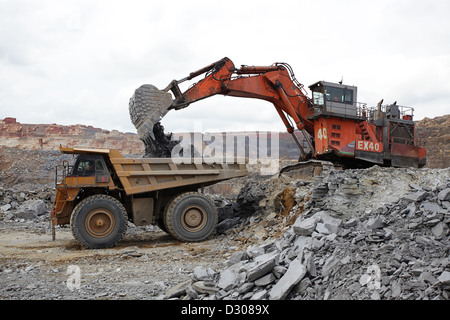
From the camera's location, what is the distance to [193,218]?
980 centimetres

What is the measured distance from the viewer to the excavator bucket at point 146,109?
32.1ft

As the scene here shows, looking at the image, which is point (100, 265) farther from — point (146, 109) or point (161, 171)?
point (146, 109)

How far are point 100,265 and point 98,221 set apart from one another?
A: 1.80m

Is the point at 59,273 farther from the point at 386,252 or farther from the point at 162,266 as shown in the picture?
the point at 386,252

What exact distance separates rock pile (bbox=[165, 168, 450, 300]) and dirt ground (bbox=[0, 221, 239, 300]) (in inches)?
37.7

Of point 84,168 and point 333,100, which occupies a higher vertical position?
point 333,100

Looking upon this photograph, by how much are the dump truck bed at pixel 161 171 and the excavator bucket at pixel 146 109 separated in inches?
32.9

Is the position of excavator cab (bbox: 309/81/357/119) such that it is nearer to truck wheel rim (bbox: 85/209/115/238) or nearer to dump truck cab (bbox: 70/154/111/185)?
dump truck cab (bbox: 70/154/111/185)

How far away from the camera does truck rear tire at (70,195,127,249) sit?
344 inches

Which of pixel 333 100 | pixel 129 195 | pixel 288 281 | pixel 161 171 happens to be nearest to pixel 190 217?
pixel 161 171

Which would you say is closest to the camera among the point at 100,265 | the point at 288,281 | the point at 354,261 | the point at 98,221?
the point at 288,281

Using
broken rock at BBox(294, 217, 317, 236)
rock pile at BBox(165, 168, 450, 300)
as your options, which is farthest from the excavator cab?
broken rock at BBox(294, 217, 317, 236)

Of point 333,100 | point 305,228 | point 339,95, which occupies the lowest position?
point 305,228
